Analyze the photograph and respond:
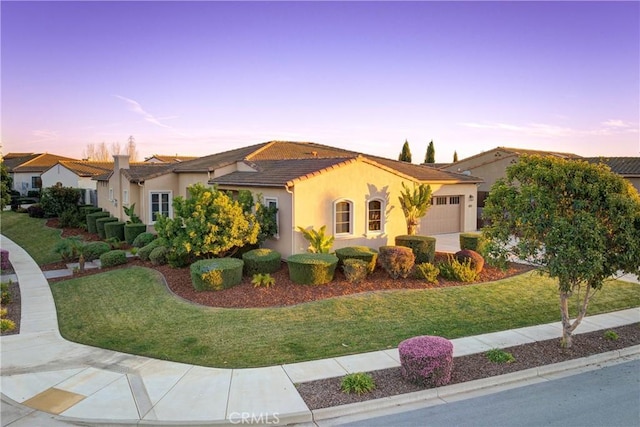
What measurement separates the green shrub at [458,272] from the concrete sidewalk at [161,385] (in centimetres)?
402

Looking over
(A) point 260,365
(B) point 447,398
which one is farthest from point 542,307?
(A) point 260,365

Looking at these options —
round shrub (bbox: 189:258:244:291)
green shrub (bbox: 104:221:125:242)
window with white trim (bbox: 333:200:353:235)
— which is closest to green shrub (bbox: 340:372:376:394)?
round shrub (bbox: 189:258:244:291)

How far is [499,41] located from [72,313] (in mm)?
16884

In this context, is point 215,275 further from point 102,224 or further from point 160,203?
point 102,224

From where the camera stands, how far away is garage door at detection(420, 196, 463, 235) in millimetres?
24375

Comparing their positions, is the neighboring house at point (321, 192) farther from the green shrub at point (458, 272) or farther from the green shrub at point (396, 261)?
the green shrub at point (458, 272)

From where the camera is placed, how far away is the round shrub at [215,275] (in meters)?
13.0

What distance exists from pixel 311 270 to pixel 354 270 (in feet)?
4.47

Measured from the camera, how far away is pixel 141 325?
1105 cm

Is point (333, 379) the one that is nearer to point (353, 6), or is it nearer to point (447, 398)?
point (447, 398)

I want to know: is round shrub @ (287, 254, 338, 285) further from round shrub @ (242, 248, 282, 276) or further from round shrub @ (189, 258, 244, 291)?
round shrub @ (189, 258, 244, 291)

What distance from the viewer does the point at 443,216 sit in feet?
82.1

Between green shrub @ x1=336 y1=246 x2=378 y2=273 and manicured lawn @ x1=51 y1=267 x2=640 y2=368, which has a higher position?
green shrub @ x1=336 y1=246 x2=378 y2=273

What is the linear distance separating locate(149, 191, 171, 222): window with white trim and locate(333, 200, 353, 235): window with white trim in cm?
1152
